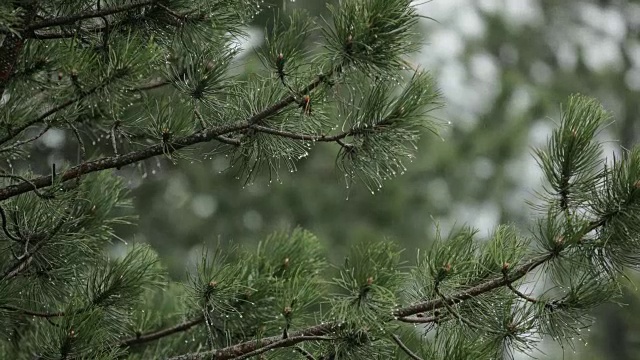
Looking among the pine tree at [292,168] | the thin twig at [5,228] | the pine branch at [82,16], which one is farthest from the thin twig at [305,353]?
the pine branch at [82,16]

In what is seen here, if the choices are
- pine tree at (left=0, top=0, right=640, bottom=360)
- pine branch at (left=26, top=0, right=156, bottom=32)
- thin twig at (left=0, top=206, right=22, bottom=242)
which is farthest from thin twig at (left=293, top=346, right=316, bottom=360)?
pine branch at (left=26, top=0, right=156, bottom=32)

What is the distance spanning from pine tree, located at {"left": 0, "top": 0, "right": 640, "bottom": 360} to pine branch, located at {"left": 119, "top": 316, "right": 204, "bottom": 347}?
0.24 metres

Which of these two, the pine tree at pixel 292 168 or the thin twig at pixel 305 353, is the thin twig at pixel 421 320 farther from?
the thin twig at pixel 305 353

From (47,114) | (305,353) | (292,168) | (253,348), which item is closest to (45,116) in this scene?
(47,114)

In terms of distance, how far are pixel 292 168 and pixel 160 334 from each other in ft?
2.50

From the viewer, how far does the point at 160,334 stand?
3258mm

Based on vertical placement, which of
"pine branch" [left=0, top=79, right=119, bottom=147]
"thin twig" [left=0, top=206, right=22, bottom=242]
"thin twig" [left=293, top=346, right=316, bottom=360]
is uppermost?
"thin twig" [left=293, top=346, right=316, bottom=360]

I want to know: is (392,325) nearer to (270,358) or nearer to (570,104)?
(270,358)

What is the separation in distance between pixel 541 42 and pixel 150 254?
8.90 m

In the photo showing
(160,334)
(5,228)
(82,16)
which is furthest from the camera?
(160,334)

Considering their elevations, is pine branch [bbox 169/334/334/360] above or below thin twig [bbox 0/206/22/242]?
above

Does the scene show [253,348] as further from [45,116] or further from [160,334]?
[45,116]

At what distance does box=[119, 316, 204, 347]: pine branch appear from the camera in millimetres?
3219

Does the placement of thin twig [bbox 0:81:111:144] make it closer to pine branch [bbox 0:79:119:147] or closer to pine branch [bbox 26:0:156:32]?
pine branch [bbox 0:79:119:147]
